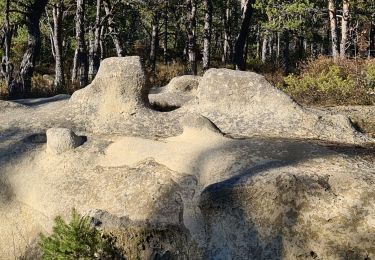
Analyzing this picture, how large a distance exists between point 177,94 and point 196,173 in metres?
3.77

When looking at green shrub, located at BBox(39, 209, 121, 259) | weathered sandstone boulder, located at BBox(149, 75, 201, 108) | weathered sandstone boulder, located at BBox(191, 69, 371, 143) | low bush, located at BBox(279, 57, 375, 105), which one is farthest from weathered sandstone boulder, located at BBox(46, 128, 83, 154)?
low bush, located at BBox(279, 57, 375, 105)

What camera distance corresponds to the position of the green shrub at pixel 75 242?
5.50m

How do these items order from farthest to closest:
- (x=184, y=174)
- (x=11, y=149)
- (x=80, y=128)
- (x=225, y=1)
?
(x=225, y=1) < (x=80, y=128) < (x=11, y=149) < (x=184, y=174)

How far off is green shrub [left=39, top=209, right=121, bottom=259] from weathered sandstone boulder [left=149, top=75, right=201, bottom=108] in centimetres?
389

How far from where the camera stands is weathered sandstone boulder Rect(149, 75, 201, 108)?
31.0 ft

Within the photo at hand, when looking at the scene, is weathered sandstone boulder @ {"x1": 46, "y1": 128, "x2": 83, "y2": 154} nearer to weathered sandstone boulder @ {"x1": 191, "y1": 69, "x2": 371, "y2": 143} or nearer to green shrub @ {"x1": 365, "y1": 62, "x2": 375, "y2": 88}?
weathered sandstone boulder @ {"x1": 191, "y1": 69, "x2": 371, "y2": 143}

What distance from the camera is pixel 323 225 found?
5.32 m

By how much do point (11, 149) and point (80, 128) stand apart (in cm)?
108

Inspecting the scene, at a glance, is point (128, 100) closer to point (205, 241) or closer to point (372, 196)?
point (205, 241)

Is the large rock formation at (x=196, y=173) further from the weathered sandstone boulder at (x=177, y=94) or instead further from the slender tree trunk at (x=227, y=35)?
the slender tree trunk at (x=227, y=35)

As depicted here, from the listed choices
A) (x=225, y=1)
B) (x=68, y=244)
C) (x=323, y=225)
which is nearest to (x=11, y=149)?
(x=68, y=244)

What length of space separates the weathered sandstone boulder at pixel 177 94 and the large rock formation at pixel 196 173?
56 cm

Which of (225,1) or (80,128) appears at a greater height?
(225,1)

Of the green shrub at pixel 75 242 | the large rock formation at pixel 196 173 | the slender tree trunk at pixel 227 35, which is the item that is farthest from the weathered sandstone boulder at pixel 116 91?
the slender tree trunk at pixel 227 35
